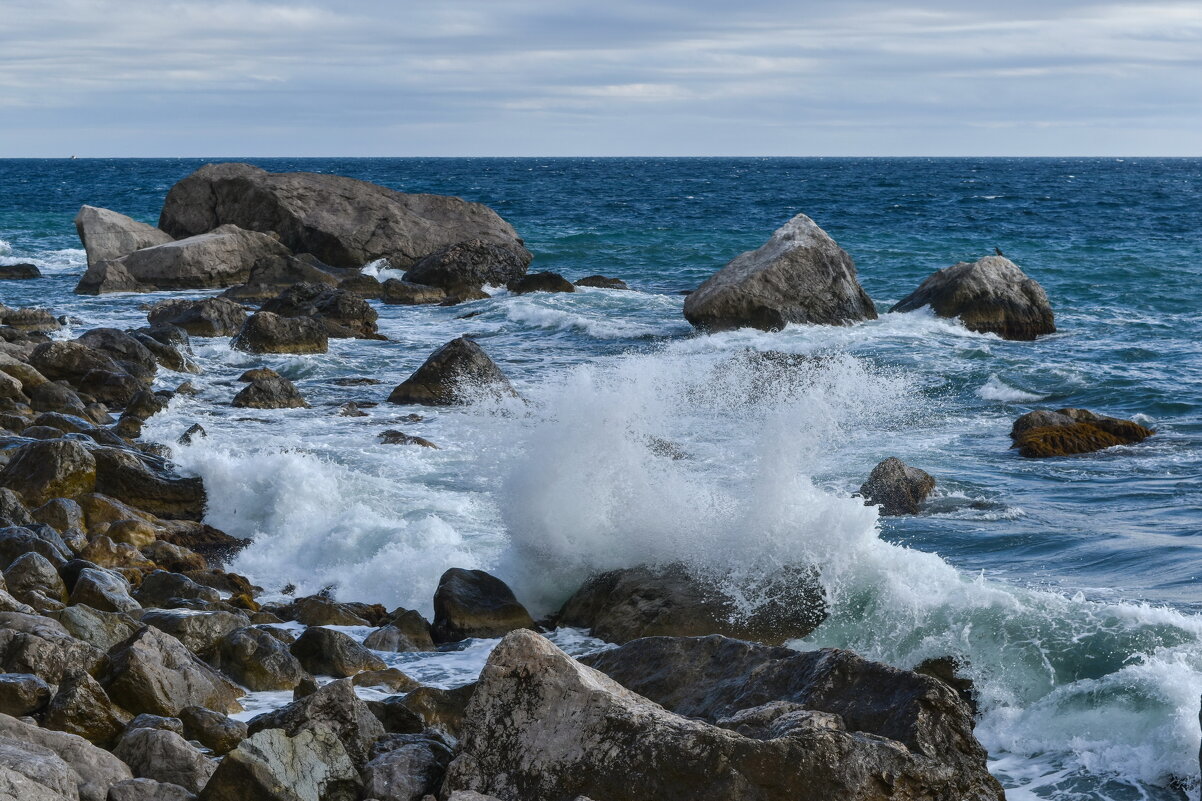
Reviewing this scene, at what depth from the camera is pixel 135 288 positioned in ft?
78.3

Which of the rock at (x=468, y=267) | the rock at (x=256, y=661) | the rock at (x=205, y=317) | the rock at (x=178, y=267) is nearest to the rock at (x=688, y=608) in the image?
the rock at (x=256, y=661)

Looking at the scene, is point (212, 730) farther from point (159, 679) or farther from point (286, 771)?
point (286, 771)

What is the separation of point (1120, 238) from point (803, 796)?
3411cm

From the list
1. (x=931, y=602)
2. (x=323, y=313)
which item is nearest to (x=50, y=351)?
(x=323, y=313)

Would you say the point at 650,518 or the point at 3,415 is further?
the point at 3,415

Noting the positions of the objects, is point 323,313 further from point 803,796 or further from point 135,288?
point 803,796

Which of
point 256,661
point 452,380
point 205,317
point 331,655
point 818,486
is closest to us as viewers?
point 256,661

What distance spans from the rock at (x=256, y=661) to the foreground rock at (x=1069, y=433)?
25.9 ft

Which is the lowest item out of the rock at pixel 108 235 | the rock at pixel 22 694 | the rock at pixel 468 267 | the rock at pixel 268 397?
the rock at pixel 268 397

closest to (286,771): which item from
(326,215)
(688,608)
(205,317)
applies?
(688,608)

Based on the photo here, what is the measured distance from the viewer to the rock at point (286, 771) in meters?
4.32

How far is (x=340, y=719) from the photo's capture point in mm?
4863

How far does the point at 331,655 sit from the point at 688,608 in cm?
204

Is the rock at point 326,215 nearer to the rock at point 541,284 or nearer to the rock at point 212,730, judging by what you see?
the rock at point 541,284
